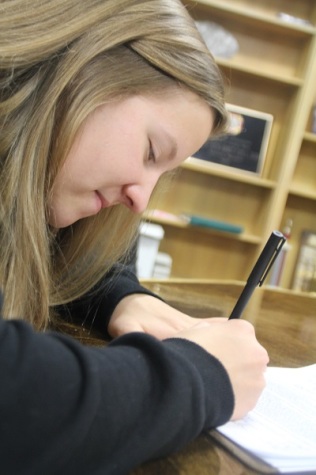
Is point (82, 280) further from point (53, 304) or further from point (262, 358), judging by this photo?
point (262, 358)

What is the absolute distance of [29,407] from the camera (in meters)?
0.34

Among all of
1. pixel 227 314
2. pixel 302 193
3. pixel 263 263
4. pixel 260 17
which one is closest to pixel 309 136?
pixel 302 193


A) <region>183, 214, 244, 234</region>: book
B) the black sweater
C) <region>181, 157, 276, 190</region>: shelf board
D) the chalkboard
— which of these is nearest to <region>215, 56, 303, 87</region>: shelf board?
the chalkboard

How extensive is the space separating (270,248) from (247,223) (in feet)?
7.31

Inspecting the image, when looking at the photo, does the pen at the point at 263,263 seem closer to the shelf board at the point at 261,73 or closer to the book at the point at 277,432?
the book at the point at 277,432

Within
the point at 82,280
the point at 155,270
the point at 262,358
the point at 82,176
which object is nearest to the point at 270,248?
the point at 262,358

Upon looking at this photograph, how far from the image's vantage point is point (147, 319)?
700 mm

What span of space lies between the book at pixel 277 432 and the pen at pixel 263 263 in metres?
0.09

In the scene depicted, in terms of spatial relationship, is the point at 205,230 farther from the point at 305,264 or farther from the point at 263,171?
the point at 305,264

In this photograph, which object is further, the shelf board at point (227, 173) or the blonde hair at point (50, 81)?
the shelf board at point (227, 173)

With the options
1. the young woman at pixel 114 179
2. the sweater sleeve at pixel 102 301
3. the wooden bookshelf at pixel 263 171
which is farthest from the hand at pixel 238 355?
the wooden bookshelf at pixel 263 171

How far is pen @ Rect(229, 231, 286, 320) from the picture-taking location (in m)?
0.59

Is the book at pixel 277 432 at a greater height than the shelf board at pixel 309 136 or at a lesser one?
lesser

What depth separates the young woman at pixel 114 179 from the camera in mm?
390
